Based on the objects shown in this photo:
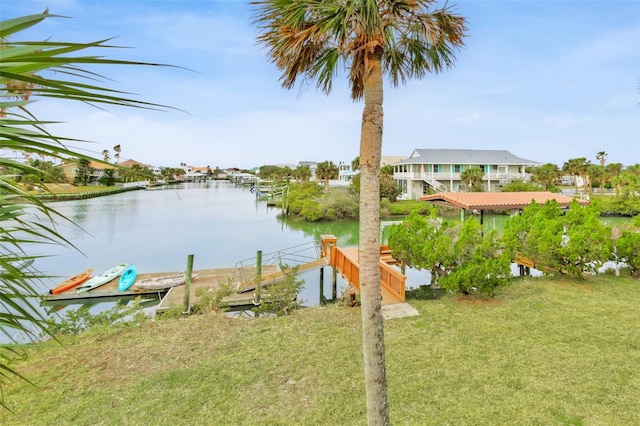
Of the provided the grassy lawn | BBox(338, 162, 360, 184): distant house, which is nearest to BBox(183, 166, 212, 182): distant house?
BBox(338, 162, 360, 184): distant house

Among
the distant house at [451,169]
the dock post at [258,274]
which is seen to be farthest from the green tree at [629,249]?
the distant house at [451,169]

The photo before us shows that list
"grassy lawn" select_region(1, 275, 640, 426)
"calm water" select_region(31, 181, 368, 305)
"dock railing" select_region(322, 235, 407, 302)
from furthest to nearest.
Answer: "calm water" select_region(31, 181, 368, 305), "dock railing" select_region(322, 235, 407, 302), "grassy lawn" select_region(1, 275, 640, 426)

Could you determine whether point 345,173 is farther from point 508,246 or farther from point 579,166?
point 508,246

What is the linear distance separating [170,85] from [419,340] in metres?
5.55

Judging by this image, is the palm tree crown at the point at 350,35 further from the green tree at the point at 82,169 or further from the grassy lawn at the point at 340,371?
the grassy lawn at the point at 340,371

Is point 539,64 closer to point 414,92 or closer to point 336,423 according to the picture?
point 414,92

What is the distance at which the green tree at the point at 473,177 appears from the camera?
3278 cm

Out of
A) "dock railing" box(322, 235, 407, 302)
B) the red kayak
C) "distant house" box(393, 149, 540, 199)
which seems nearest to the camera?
"dock railing" box(322, 235, 407, 302)

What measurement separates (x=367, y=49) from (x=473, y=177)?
33.7 metres

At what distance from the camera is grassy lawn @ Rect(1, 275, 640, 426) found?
387cm

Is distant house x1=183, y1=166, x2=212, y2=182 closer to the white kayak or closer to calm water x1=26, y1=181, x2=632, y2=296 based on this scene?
calm water x1=26, y1=181, x2=632, y2=296

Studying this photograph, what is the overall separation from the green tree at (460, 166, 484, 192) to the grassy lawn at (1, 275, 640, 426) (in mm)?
27525

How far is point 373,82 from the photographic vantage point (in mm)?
2889

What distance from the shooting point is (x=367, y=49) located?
285 centimetres
